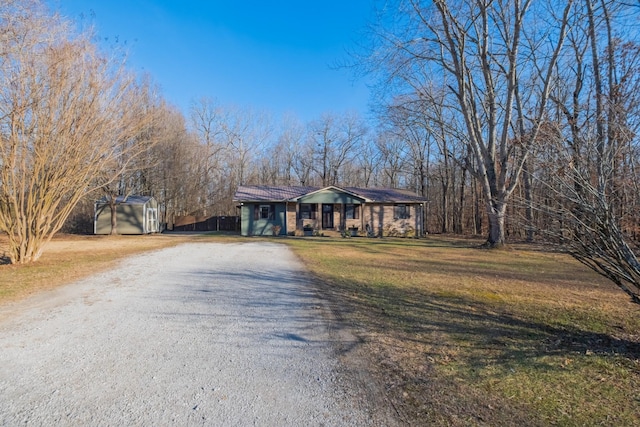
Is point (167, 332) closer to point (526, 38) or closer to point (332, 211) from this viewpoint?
point (526, 38)

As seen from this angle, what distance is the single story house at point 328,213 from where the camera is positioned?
79.0ft

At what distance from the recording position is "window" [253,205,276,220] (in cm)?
2448

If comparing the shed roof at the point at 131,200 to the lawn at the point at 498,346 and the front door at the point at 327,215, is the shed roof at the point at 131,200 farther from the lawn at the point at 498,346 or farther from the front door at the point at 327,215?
the lawn at the point at 498,346

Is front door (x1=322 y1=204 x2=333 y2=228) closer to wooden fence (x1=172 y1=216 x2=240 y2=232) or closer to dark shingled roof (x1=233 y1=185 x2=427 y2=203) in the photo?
dark shingled roof (x1=233 y1=185 x2=427 y2=203)

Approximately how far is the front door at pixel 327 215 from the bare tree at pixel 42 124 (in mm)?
16205

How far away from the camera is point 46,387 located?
2.76 m

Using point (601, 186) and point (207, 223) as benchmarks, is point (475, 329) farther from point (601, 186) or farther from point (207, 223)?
point (207, 223)

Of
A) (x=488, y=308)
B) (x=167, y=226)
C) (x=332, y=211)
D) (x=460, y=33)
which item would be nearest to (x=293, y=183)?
(x=167, y=226)

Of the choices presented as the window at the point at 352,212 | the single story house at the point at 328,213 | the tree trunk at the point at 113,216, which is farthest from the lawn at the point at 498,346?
the tree trunk at the point at 113,216

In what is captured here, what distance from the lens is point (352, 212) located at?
24.9m

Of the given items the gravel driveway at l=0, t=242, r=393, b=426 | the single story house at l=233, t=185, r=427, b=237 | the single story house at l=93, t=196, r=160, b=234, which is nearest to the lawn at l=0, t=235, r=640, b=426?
the gravel driveway at l=0, t=242, r=393, b=426

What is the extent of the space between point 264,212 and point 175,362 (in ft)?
70.6

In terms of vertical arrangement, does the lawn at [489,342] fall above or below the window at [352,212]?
below

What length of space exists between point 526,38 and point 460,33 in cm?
336
